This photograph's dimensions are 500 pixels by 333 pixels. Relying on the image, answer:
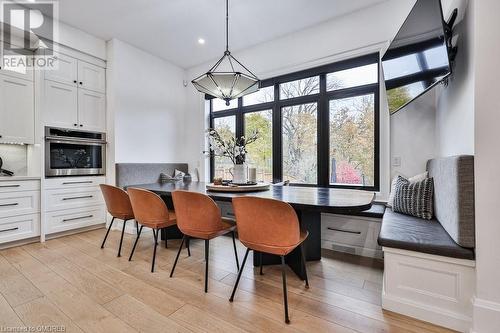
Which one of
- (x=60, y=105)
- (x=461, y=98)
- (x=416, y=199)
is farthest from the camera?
(x=60, y=105)

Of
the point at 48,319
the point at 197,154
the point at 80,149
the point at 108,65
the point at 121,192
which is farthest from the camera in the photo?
the point at 197,154

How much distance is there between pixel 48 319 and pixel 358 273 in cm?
244

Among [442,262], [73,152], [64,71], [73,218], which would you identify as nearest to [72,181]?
[73,152]

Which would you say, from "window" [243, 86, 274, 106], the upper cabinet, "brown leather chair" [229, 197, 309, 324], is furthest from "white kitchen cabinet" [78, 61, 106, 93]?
"brown leather chair" [229, 197, 309, 324]

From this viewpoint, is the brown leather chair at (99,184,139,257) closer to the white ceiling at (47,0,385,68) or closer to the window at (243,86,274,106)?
the white ceiling at (47,0,385,68)

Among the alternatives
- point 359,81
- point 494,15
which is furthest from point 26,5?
point 494,15

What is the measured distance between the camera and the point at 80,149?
11.4 feet

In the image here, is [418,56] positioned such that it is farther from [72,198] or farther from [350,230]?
[72,198]

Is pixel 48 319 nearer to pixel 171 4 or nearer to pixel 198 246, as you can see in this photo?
pixel 198 246

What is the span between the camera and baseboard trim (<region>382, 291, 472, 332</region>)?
55.3 inches

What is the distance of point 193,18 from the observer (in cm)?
316

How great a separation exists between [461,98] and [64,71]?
4601 millimetres

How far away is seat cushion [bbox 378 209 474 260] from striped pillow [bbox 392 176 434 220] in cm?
11

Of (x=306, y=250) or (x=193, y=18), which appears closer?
(x=306, y=250)
